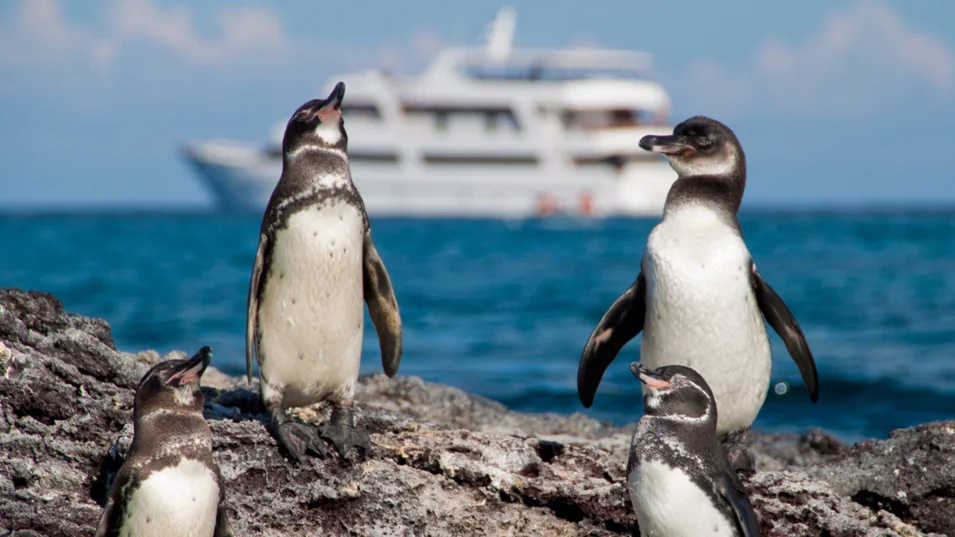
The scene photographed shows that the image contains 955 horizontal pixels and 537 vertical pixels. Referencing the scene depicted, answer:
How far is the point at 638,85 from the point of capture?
192 ft

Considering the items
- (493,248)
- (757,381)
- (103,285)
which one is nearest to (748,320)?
(757,381)

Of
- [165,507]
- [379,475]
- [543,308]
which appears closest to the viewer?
[165,507]

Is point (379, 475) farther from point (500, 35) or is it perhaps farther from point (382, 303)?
point (500, 35)

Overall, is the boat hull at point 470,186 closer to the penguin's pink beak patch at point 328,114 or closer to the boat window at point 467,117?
the boat window at point 467,117

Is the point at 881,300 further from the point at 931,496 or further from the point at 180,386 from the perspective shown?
the point at 180,386

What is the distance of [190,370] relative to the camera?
3.38 metres

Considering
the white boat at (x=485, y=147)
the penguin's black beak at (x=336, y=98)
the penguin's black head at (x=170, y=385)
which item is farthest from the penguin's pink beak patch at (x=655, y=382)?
the white boat at (x=485, y=147)

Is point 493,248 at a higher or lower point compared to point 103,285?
higher

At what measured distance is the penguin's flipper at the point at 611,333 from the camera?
14.4 feet

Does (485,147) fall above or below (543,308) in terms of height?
above

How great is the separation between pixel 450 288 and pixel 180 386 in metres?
18.0

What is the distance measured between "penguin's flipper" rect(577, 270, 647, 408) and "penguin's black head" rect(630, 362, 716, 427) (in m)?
0.75

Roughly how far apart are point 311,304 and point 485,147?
53.3 metres

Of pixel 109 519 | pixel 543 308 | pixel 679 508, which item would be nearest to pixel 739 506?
pixel 679 508
